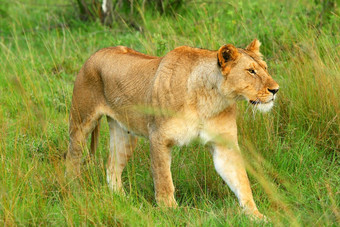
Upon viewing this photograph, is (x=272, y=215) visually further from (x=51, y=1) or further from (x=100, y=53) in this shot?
(x=51, y=1)

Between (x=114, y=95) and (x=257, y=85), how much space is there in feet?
3.92

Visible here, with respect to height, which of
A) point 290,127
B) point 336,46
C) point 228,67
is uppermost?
point 228,67

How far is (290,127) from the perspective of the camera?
4188 mm

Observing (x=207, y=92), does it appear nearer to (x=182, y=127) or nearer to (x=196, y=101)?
(x=196, y=101)

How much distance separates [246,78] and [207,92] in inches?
10.6

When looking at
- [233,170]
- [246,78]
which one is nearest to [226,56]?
[246,78]

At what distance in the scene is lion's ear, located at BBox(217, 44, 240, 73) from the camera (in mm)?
3320

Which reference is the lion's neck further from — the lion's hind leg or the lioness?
the lion's hind leg

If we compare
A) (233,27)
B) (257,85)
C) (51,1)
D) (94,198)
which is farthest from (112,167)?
(51,1)

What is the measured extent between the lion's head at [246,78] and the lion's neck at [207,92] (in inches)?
2.9

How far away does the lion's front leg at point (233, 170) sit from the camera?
11.3 ft

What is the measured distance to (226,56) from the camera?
3.36 metres

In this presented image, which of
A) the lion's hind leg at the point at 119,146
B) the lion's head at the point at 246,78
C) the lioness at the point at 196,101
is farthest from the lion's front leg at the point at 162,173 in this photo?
the lion's hind leg at the point at 119,146

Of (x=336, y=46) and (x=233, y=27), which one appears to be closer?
(x=336, y=46)
